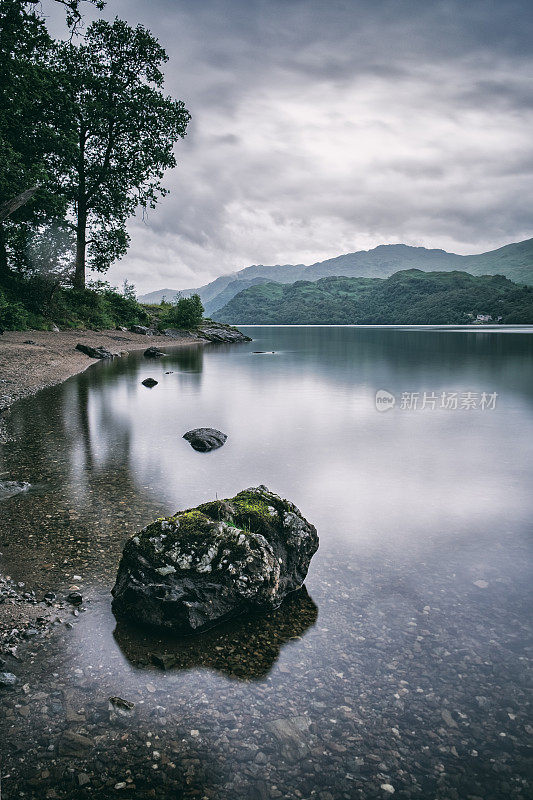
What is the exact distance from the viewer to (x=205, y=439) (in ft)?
56.3

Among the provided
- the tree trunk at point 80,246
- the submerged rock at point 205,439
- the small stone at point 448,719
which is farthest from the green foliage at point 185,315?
the small stone at point 448,719

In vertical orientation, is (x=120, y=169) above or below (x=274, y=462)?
above

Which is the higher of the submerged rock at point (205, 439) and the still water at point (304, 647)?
the submerged rock at point (205, 439)

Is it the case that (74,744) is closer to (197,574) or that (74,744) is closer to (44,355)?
(197,574)

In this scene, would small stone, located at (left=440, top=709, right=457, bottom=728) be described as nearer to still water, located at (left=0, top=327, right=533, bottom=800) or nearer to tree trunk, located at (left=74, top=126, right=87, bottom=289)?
still water, located at (left=0, top=327, right=533, bottom=800)

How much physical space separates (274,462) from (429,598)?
8.55m

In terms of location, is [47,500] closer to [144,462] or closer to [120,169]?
[144,462]

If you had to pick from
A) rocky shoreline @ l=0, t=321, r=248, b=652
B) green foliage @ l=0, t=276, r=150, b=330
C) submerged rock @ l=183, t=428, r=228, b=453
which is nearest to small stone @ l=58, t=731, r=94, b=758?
rocky shoreline @ l=0, t=321, r=248, b=652

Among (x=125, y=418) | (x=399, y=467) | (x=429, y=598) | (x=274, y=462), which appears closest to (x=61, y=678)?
(x=429, y=598)

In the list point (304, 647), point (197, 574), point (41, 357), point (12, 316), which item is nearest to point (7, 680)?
point (197, 574)

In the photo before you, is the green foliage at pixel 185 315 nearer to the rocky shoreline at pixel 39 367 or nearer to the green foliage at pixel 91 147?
the rocky shoreline at pixel 39 367

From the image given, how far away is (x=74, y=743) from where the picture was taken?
5.00 m

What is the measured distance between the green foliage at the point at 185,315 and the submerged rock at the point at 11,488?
2945 inches

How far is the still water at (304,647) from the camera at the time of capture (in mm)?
4855
